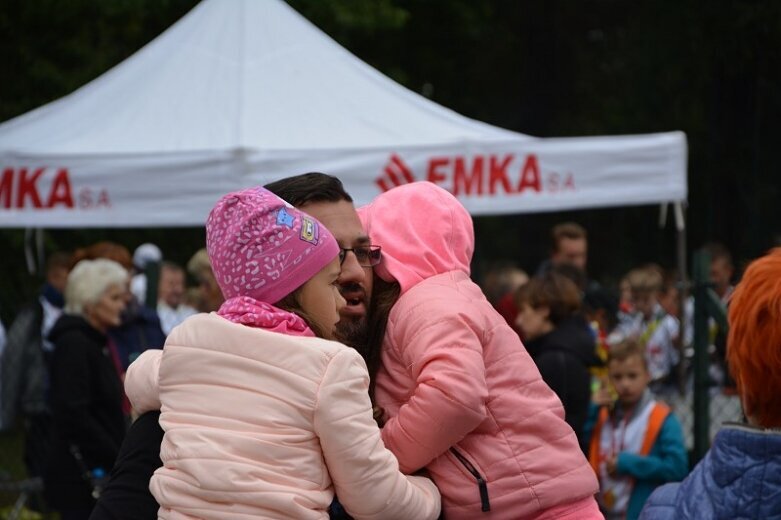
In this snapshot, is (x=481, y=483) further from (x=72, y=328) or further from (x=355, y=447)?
(x=72, y=328)

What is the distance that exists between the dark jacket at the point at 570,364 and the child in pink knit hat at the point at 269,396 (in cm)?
336

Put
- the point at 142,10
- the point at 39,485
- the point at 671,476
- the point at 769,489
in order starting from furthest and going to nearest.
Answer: the point at 142,10 < the point at 39,485 < the point at 671,476 < the point at 769,489

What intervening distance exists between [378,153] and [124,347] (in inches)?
74.2

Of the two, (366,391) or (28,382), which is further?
(28,382)

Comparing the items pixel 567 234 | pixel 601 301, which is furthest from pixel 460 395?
pixel 567 234

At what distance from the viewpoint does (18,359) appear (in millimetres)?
8750

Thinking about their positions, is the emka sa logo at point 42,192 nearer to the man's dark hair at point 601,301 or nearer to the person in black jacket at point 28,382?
the person in black jacket at point 28,382

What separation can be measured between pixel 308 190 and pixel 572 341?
11.0ft

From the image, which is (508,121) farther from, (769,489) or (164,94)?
(769,489)

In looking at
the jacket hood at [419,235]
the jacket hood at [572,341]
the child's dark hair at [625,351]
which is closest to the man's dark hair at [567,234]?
the child's dark hair at [625,351]

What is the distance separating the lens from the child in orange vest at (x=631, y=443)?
5938mm

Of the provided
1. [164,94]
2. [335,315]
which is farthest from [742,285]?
[164,94]

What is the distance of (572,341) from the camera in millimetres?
5945

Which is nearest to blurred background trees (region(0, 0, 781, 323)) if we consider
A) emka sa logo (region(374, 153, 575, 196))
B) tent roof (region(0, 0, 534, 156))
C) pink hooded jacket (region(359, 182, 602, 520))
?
tent roof (region(0, 0, 534, 156))
